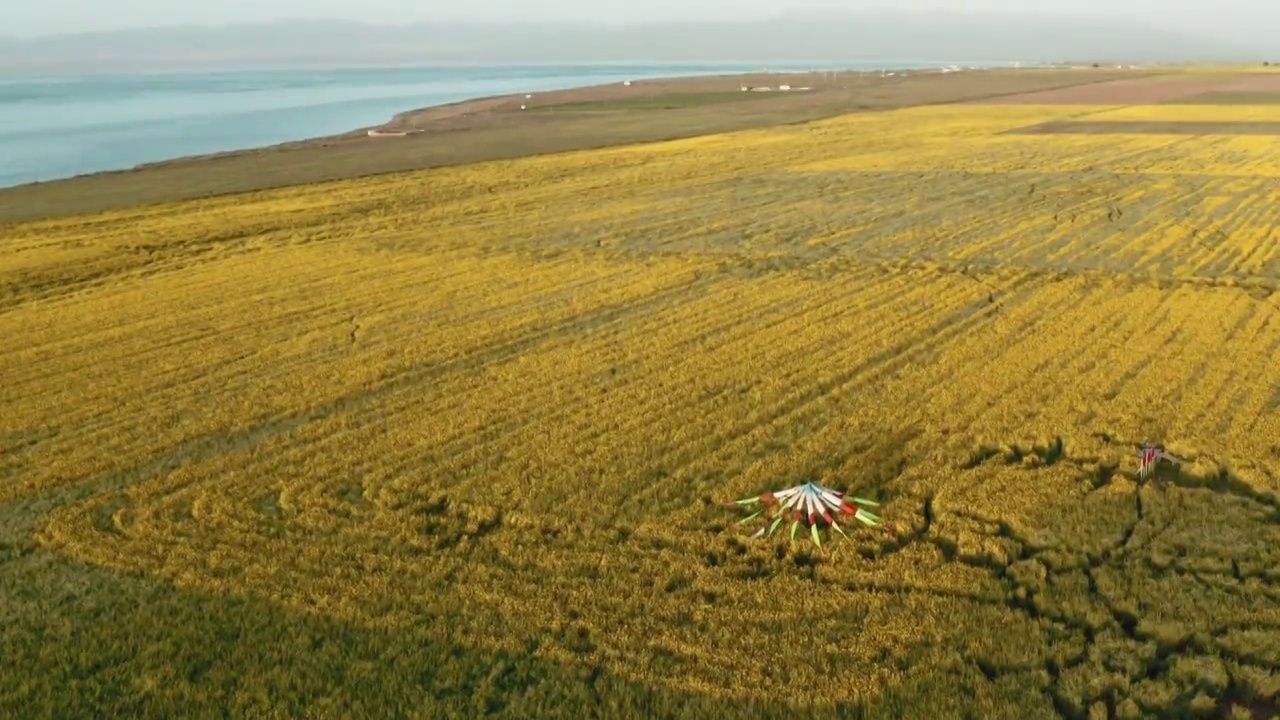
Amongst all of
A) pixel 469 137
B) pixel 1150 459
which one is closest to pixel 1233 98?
pixel 469 137

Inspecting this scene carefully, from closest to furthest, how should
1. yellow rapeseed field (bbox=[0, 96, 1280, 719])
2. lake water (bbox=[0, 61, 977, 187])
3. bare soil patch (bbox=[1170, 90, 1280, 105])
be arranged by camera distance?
1. yellow rapeseed field (bbox=[0, 96, 1280, 719])
2. lake water (bbox=[0, 61, 977, 187])
3. bare soil patch (bbox=[1170, 90, 1280, 105])

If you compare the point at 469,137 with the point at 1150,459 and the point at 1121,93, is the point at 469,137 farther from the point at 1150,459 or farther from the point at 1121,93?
the point at 1121,93

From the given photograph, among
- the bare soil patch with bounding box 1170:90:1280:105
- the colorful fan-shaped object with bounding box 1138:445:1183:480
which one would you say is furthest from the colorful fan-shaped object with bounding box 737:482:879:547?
the bare soil patch with bounding box 1170:90:1280:105

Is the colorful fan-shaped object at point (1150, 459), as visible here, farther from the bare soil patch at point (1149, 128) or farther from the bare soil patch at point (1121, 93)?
the bare soil patch at point (1121, 93)

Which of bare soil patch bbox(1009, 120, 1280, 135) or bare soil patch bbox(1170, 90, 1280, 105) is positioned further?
bare soil patch bbox(1170, 90, 1280, 105)

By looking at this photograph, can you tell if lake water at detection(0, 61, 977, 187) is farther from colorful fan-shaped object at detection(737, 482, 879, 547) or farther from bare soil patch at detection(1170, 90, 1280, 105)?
bare soil patch at detection(1170, 90, 1280, 105)
